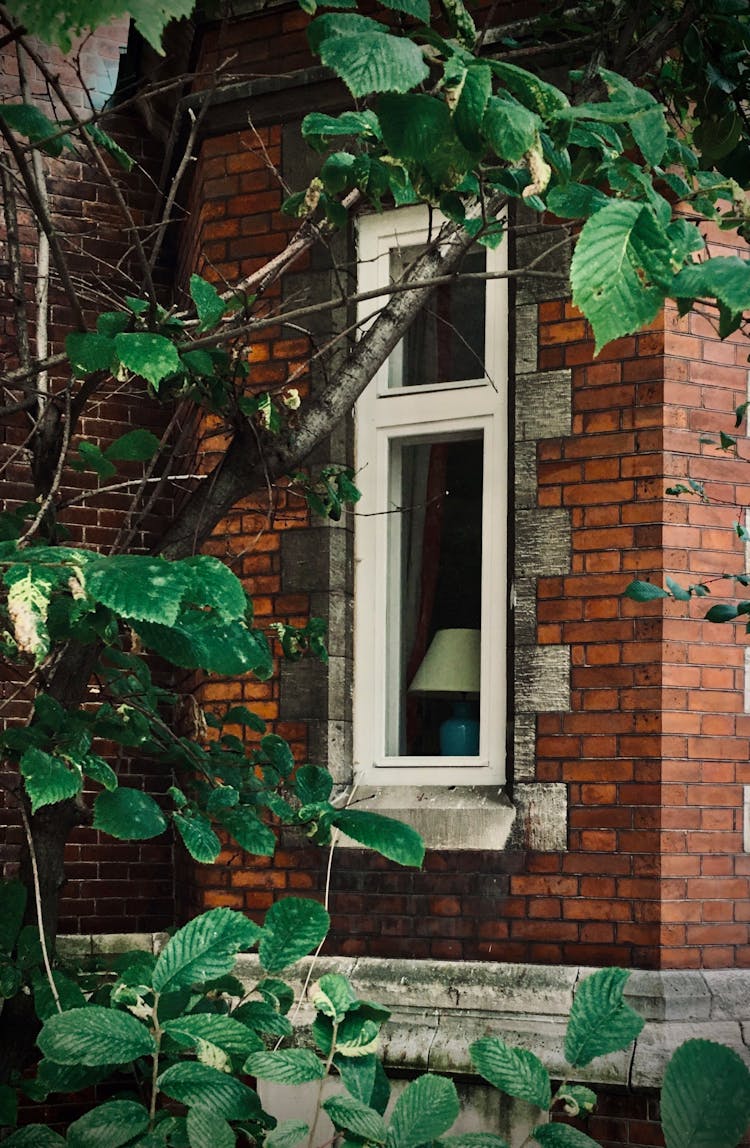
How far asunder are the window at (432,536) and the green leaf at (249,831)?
2.08m

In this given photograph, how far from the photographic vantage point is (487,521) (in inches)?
194

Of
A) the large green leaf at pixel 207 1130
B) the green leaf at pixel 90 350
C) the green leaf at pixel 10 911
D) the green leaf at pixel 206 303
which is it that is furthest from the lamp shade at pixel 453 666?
the large green leaf at pixel 207 1130

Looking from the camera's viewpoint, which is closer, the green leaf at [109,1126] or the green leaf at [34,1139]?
the green leaf at [109,1126]

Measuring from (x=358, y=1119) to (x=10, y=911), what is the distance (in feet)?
4.57

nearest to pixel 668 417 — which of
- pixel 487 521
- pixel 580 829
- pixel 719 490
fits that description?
pixel 719 490

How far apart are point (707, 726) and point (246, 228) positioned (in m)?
2.46

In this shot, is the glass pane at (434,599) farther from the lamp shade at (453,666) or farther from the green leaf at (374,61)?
the green leaf at (374,61)

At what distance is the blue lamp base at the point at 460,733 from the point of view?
493cm

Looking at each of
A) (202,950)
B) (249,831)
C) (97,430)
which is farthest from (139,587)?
(97,430)

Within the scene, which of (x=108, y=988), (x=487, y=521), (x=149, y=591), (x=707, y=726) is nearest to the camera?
(x=149, y=591)

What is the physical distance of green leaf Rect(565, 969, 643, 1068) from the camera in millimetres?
1642

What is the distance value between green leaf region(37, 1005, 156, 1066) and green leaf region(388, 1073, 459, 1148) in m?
0.37

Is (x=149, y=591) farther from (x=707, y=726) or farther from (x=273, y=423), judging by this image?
(x=707, y=726)

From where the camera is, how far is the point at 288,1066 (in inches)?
74.3
